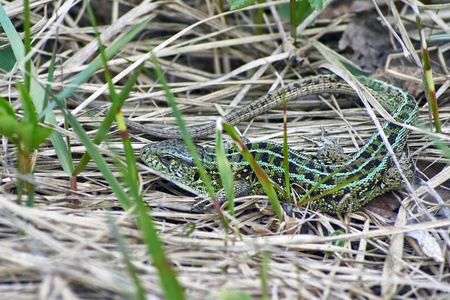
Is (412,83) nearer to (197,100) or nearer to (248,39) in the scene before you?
(248,39)

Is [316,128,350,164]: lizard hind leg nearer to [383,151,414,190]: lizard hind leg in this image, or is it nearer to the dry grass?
the dry grass

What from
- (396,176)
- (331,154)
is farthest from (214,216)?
(396,176)

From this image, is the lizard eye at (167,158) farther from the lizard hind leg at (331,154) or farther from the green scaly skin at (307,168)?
the lizard hind leg at (331,154)

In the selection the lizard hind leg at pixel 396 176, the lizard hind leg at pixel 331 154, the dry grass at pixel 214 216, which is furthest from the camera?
the lizard hind leg at pixel 331 154

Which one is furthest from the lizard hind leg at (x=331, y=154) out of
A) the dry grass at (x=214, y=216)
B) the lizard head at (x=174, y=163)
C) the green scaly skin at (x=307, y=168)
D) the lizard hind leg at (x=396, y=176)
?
the lizard head at (x=174, y=163)

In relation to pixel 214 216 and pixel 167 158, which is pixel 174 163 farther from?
pixel 214 216
